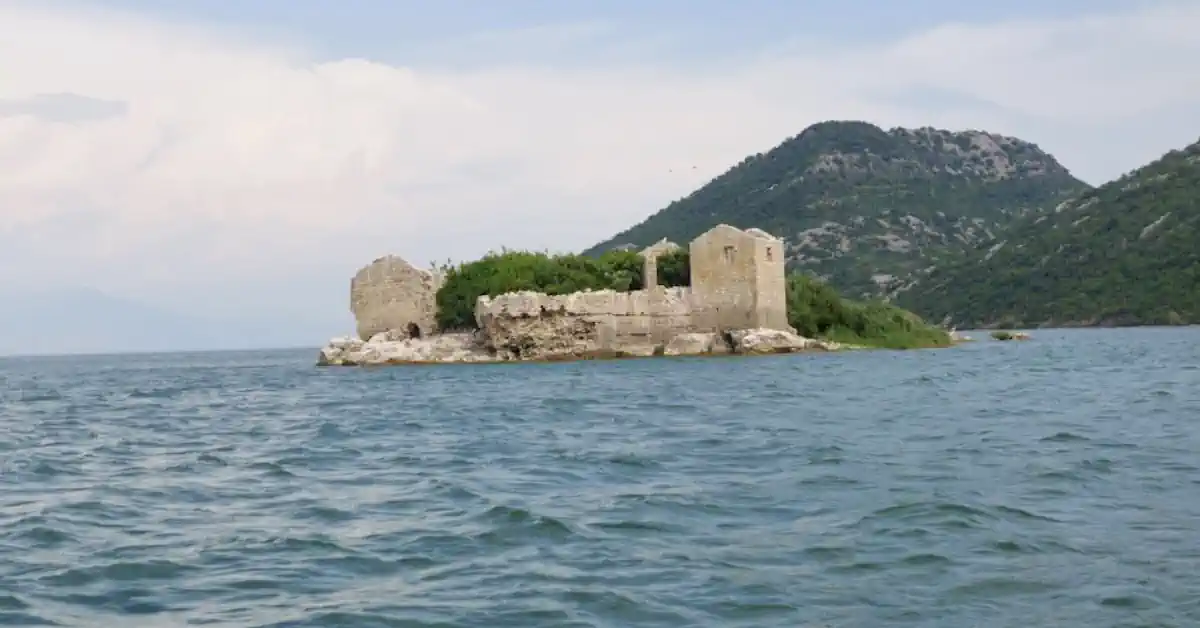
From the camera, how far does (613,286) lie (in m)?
44.7

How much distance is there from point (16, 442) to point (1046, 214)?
3205 inches

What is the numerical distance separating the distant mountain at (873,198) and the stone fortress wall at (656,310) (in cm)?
4699

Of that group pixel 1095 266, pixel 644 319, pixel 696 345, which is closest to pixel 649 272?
pixel 644 319

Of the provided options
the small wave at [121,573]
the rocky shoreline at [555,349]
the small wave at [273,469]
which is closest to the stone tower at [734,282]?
the rocky shoreline at [555,349]

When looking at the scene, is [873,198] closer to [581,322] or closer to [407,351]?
[581,322]

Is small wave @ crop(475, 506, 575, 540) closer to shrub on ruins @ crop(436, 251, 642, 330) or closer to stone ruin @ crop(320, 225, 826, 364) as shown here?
stone ruin @ crop(320, 225, 826, 364)

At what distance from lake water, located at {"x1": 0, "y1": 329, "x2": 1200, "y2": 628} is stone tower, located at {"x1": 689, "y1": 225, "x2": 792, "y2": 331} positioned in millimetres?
21984

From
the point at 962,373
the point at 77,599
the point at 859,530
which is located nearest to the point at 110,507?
the point at 77,599

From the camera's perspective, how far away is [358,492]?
10.9 m

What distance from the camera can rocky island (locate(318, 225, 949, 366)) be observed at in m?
40.8

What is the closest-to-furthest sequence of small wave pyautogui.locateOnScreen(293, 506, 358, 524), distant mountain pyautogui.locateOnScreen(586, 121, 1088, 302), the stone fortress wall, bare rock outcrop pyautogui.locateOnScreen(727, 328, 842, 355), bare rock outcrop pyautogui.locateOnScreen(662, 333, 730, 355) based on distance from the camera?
small wave pyautogui.locateOnScreen(293, 506, 358, 524)
bare rock outcrop pyautogui.locateOnScreen(727, 328, 842, 355)
the stone fortress wall
bare rock outcrop pyautogui.locateOnScreen(662, 333, 730, 355)
distant mountain pyautogui.locateOnScreen(586, 121, 1088, 302)

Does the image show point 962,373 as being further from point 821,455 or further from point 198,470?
point 198,470

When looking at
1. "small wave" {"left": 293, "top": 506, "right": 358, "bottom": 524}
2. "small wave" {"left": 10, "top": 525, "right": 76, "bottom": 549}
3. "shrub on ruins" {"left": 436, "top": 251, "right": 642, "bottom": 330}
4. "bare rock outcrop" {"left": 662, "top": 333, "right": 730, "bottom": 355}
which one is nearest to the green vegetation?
"shrub on ruins" {"left": 436, "top": 251, "right": 642, "bottom": 330}

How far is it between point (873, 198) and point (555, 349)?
7078 cm
